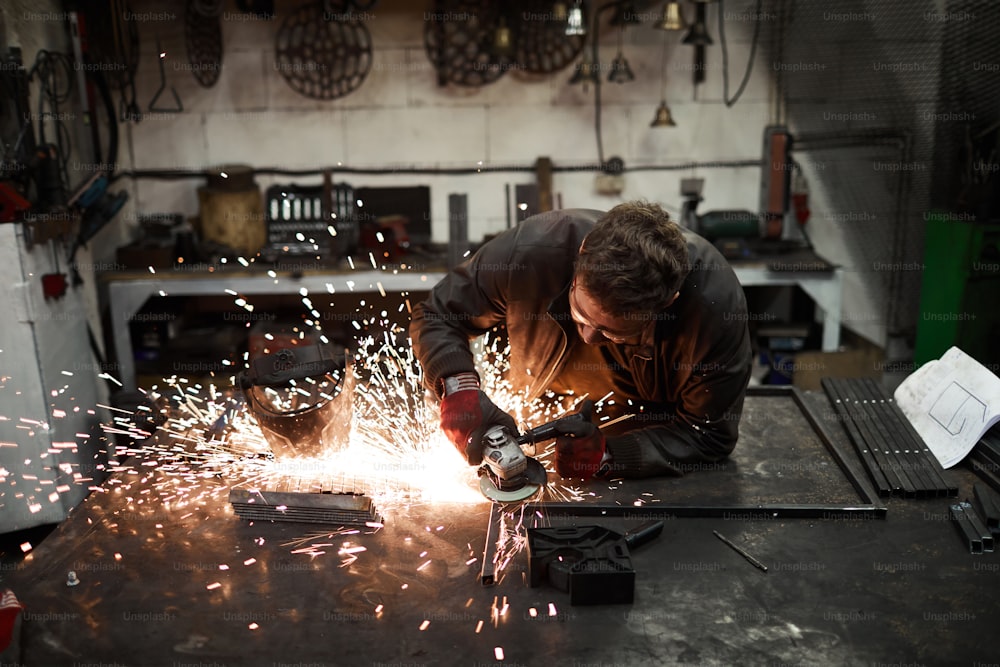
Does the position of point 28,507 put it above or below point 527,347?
below

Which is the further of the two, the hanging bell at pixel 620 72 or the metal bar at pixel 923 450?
the hanging bell at pixel 620 72

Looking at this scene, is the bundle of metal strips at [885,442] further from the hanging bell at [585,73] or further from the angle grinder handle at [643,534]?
the hanging bell at [585,73]

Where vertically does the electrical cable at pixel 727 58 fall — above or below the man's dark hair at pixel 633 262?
above

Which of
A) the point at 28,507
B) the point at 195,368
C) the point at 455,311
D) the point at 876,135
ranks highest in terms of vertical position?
the point at 876,135

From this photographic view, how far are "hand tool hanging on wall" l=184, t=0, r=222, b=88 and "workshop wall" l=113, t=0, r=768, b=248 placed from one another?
52 mm

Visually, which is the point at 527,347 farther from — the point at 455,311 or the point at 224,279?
the point at 224,279

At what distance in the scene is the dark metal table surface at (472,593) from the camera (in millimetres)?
1698

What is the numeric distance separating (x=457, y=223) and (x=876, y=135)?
8.75ft

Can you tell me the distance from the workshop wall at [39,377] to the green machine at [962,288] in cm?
450

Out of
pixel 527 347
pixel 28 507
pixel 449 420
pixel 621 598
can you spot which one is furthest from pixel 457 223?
pixel 621 598

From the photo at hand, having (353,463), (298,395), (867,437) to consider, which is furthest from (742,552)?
(298,395)

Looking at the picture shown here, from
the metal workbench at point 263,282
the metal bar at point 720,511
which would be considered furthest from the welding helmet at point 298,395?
the metal workbench at point 263,282

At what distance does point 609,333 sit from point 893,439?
3.43 feet

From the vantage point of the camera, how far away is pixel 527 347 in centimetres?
276
